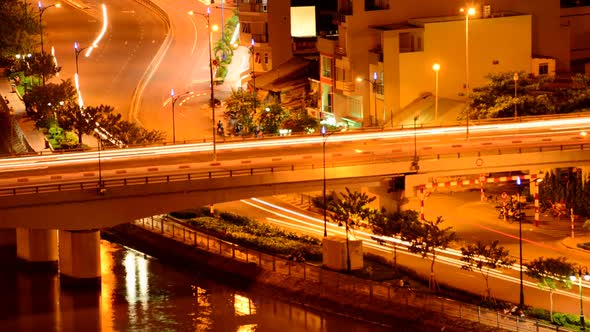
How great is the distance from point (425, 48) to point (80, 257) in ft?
98.5

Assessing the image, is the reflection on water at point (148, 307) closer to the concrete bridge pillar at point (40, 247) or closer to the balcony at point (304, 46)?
the concrete bridge pillar at point (40, 247)

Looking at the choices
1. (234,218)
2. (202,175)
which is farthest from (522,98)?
(202,175)

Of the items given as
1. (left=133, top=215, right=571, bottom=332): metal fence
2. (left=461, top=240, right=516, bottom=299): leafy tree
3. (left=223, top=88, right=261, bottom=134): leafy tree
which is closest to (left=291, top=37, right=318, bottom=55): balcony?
(left=223, top=88, right=261, bottom=134): leafy tree

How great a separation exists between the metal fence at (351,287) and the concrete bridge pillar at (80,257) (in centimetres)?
631

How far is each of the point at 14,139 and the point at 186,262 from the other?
27.3 metres

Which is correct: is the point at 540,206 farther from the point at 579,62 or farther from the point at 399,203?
the point at 579,62

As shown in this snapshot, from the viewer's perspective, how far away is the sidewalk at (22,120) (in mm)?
88162

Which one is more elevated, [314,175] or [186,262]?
[314,175]

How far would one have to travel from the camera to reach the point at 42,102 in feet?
305

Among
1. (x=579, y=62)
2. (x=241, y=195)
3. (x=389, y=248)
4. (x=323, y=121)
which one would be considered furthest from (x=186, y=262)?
(x=579, y=62)

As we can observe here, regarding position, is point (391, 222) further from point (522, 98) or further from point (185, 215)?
point (522, 98)

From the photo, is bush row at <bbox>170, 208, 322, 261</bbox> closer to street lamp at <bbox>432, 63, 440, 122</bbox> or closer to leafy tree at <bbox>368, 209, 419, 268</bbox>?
leafy tree at <bbox>368, 209, 419, 268</bbox>

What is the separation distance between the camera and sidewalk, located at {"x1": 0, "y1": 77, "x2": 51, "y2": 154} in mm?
88162

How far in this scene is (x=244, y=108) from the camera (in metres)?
91.9
